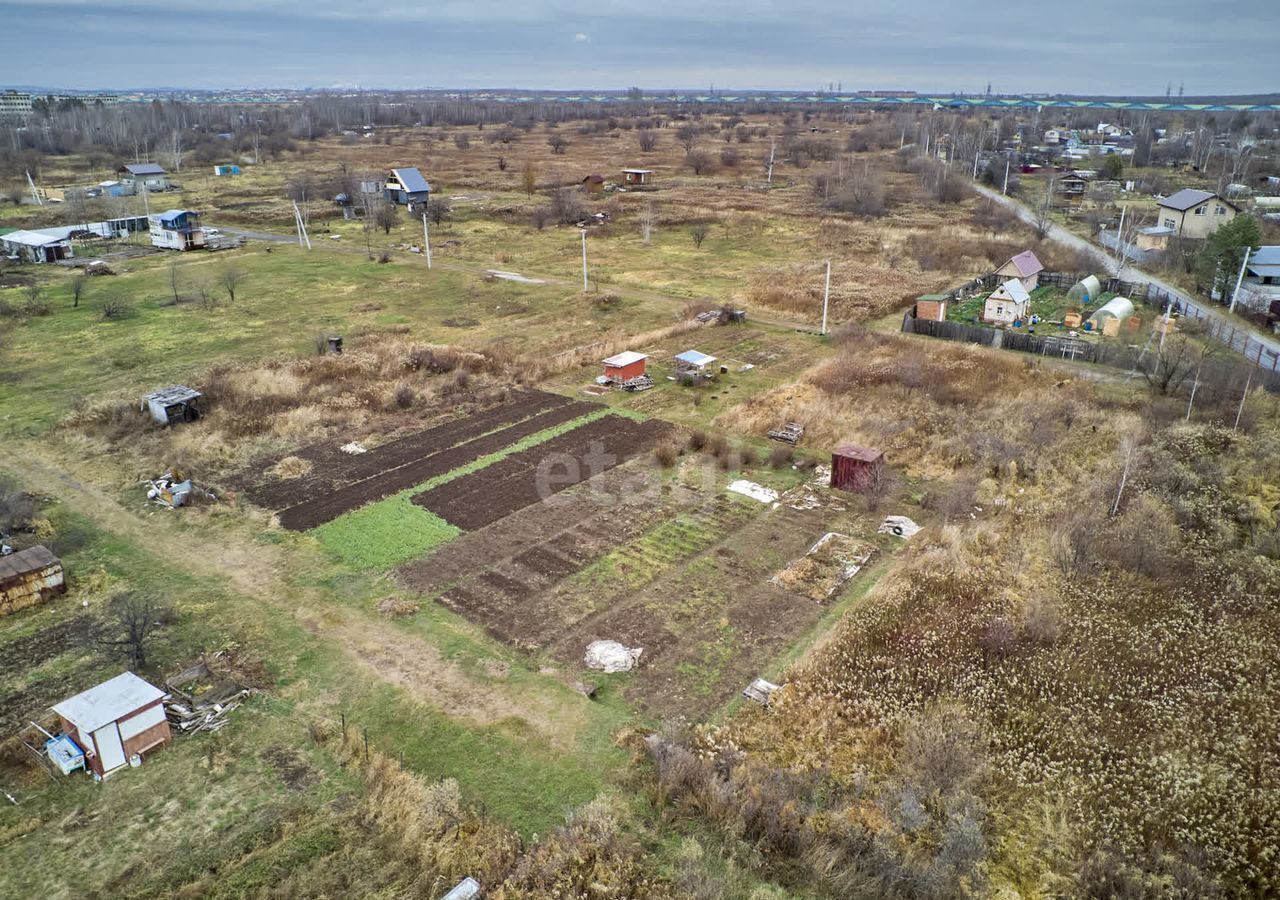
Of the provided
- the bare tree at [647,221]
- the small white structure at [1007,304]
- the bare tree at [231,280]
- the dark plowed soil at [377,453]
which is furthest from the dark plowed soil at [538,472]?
the bare tree at [647,221]

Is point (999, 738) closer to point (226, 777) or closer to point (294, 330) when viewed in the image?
point (226, 777)

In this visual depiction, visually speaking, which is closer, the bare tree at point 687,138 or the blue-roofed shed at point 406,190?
the blue-roofed shed at point 406,190

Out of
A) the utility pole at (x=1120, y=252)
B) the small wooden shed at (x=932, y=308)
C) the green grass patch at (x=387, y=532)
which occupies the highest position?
the utility pole at (x=1120, y=252)

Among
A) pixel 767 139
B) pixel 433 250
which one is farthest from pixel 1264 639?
pixel 767 139

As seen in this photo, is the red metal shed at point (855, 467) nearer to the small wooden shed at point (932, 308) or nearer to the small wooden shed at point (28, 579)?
the small wooden shed at point (932, 308)

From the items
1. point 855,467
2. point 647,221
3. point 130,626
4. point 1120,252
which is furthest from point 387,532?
point 1120,252

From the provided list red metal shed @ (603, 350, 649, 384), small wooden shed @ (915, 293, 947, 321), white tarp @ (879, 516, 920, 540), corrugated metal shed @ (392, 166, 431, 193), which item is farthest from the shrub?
corrugated metal shed @ (392, 166, 431, 193)
